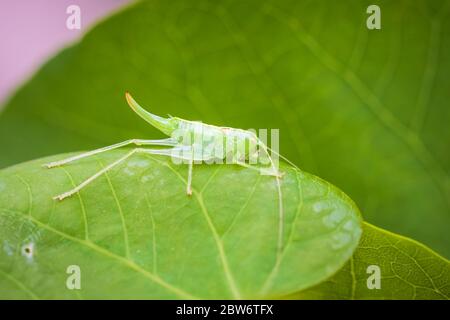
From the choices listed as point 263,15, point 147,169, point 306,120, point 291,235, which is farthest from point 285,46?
point 291,235

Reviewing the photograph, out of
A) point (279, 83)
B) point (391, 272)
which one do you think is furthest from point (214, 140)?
point (391, 272)

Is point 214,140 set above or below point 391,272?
above

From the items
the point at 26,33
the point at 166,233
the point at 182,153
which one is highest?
the point at 26,33

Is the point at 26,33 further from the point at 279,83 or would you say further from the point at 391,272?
the point at 391,272

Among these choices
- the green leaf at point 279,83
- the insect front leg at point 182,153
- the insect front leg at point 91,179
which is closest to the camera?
the insect front leg at point 91,179

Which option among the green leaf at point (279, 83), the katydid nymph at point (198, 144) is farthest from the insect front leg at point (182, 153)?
the green leaf at point (279, 83)

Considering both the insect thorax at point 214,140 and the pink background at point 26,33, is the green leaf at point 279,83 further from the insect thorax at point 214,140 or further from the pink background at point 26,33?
the pink background at point 26,33

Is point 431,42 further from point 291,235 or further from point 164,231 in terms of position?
point 164,231

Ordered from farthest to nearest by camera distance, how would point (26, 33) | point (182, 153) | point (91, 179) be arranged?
point (26, 33) < point (182, 153) < point (91, 179)
